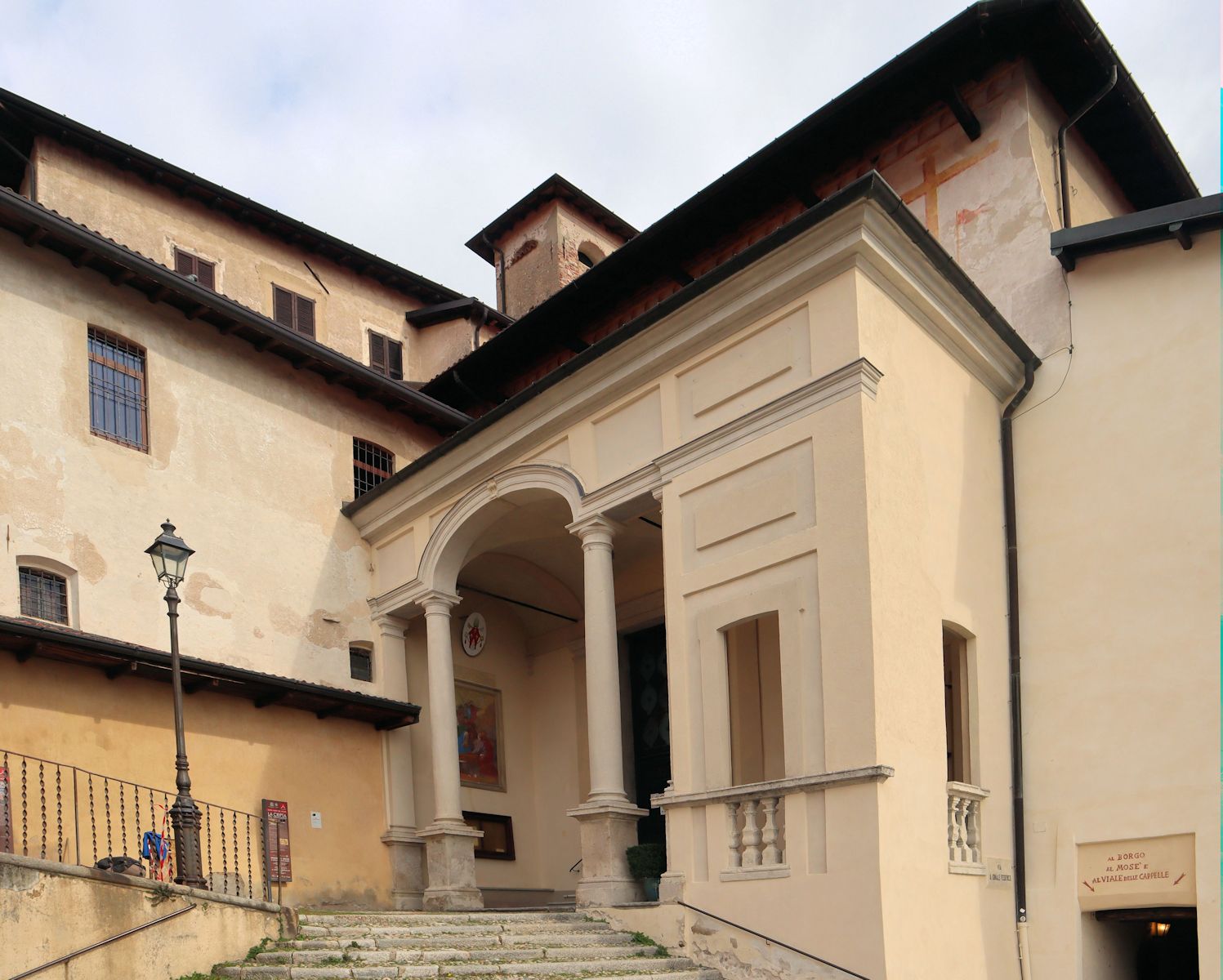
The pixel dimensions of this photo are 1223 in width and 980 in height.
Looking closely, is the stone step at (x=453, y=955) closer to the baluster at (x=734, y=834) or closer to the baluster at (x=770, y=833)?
the baluster at (x=734, y=834)

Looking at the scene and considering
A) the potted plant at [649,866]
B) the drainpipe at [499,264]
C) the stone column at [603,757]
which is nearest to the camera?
the potted plant at [649,866]

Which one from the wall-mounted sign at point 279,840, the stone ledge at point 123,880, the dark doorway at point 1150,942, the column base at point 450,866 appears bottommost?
the dark doorway at point 1150,942

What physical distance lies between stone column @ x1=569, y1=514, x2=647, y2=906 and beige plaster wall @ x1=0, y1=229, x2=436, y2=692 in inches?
166

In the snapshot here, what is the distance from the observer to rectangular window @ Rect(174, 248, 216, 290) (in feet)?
68.0

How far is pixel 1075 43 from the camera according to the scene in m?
14.5

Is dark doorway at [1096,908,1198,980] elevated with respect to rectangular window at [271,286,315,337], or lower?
lower

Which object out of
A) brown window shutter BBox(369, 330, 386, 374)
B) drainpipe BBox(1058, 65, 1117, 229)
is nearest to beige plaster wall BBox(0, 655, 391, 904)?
brown window shutter BBox(369, 330, 386, 374)

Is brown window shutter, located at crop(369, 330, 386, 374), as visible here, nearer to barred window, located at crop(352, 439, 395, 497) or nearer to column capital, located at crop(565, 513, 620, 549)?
barred window, located at crop(352, 439, 395, 497)

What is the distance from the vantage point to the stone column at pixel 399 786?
1588cm

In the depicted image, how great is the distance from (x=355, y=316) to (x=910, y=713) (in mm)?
14995

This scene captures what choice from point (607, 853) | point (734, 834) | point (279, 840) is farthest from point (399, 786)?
point (734, 834)

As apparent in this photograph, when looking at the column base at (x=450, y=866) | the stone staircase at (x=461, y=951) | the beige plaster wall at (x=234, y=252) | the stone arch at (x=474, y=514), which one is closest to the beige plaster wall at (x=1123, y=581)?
the stone staircase at (x=461, y=951)

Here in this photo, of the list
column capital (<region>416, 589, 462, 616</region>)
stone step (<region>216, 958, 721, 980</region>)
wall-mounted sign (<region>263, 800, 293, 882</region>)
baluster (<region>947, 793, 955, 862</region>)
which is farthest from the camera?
column capital (<region>416, 589, 462, 616</region>)

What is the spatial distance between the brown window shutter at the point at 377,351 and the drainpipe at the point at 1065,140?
12569 mm
